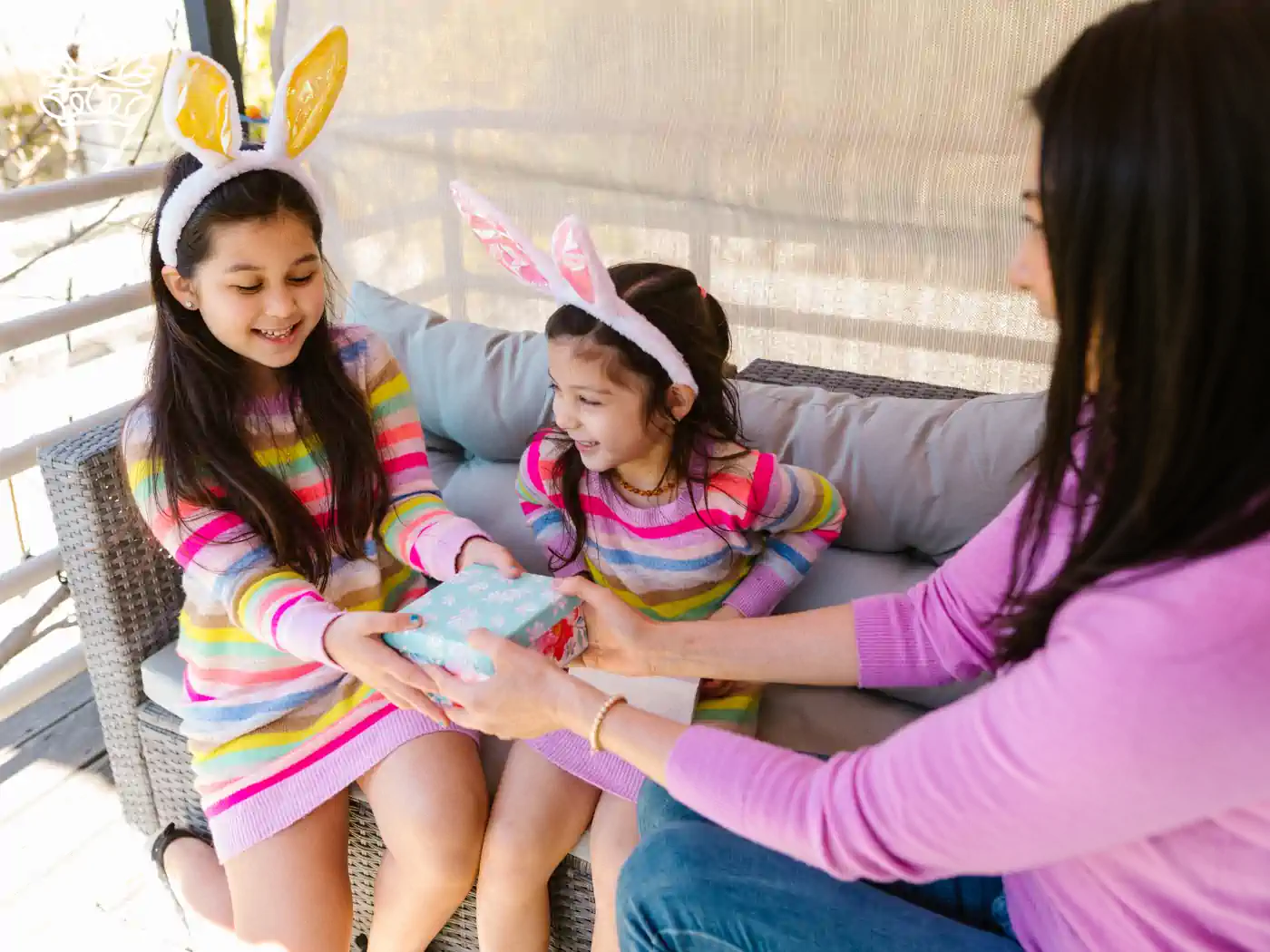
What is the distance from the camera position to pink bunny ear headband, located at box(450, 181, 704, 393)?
1.35 meters

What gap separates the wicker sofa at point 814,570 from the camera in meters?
1.53

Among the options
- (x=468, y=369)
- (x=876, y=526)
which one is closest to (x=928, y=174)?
(x=876, y=526)

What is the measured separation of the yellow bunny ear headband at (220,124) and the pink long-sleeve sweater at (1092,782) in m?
0.93

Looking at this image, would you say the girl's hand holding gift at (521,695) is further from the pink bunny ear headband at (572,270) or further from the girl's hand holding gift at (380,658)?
the pink bunny ear headband at (572,270)

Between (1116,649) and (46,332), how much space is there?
2.14 meters

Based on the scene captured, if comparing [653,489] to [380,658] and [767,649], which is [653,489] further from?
[380,658]

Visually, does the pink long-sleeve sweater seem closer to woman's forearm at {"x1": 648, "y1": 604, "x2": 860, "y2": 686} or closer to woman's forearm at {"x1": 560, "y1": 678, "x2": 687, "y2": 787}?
woman's forearm at {"x1": 560, "y1": 678, "x2": 687, "y2": 787}

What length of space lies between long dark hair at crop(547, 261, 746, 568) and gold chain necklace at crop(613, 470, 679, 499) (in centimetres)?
1

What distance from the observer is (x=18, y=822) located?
6.36ft

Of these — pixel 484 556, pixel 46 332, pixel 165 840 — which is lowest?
pixel 165 840

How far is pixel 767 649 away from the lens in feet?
4.35

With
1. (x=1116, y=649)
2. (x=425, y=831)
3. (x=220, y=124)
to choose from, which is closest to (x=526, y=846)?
(x=425, y=831)

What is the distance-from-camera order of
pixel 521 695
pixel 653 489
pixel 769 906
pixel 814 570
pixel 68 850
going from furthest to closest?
pixel 68 850
pixel 814 570
pixel 653 489
pixel 521 695
pixel 769 906

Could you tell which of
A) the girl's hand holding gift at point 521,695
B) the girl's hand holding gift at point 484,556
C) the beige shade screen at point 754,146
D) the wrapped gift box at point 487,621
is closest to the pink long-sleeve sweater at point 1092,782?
the girl's hand holding gift at point 521,695
